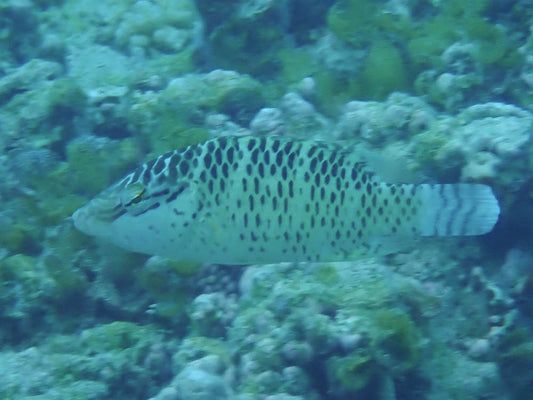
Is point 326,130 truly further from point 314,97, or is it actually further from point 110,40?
point 110,40

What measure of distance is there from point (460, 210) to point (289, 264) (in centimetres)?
121

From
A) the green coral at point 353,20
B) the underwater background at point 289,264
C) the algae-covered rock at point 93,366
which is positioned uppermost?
the green coral at point 353,20

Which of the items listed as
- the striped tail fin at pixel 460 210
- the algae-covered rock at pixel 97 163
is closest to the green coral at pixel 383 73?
the algae-covered rock at pixel 97 163

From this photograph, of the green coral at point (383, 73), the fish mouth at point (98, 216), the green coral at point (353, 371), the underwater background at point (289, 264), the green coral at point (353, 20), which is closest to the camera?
the fish mouth at point (98, 216)

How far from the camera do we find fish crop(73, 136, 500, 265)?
9.12 ft

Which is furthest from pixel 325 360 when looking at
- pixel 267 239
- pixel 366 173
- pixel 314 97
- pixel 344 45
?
pixel 344 45

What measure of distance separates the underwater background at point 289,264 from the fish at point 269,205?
664 mm

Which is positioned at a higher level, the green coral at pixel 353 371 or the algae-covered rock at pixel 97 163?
the algae-covered rock at pixel 97 163

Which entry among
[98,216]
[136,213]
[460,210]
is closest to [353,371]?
[460,210]

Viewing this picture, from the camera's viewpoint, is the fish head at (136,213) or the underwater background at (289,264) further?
the underwater background at (289,264)

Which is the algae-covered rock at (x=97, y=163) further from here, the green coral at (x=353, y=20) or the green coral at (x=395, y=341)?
the green coral at (x=395, y=341)

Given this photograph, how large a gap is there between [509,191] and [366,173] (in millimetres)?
1443

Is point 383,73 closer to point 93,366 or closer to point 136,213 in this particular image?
point 136,213

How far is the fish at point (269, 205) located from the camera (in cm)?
278
